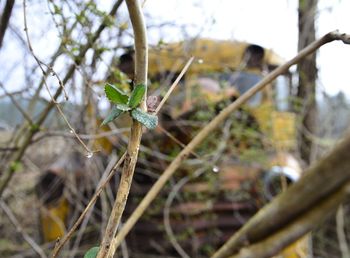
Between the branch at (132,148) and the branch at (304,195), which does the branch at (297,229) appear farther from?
the branch at (132,148)

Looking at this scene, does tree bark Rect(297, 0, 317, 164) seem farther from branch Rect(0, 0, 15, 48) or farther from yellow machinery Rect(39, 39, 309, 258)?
branch Rect(0, 0, 15, 48)

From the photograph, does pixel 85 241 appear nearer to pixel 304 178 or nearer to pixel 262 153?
pixel 262 153

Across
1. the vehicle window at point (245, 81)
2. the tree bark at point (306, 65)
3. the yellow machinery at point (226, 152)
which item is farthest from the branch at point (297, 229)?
the vehicle window at point (245, 81)

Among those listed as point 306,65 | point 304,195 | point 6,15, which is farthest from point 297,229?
point 306,65

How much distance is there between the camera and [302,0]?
10.1 ft

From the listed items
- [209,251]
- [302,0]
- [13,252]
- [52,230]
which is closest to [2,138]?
[52,230]

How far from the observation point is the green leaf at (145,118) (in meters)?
0.62

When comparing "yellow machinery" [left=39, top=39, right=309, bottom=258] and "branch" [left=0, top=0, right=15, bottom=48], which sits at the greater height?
"yellow machinery" [left=39, top=39, right=309, bottom=258]

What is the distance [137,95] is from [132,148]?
7 cm

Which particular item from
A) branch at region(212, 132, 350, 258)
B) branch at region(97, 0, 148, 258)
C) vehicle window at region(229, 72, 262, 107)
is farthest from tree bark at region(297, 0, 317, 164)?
branch at region(212, 132, 350, 258)

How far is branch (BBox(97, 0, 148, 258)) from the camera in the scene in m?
0.63

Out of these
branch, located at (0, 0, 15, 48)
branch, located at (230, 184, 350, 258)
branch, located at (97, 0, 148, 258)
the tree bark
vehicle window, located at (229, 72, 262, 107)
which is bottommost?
branch, located at (230, 184, 350, 258)

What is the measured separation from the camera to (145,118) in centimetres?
63

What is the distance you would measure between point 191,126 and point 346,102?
7.03 feet
